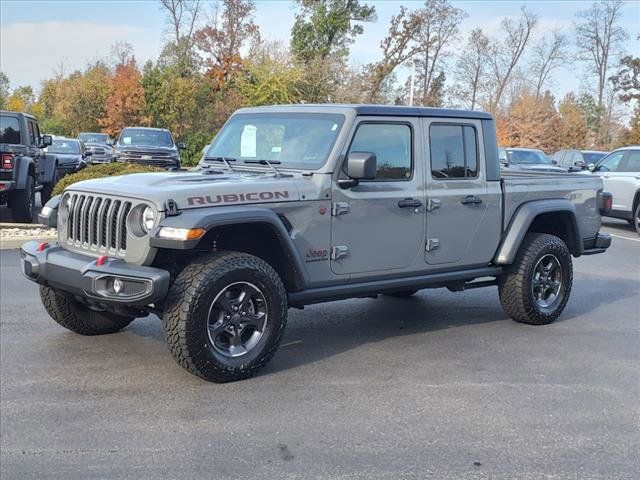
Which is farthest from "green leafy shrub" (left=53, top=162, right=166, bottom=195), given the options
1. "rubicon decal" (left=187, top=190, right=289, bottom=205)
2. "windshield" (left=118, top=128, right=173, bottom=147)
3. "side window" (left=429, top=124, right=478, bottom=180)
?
"windshield" (left=118, top=128, right=173, bottom=147)

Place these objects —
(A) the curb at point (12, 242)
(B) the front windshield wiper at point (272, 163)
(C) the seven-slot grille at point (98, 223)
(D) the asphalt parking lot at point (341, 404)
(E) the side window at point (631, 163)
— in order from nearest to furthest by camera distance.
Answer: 1. (D) the asphalt parking lot at point (341, 404)
2. (C) the seven-slot grille at point (98, 223)
3. (B) the front windshield wiper at point (272, 163)
4. (A) the curb at point (12, 242)
5. (E) the side window at point (631, 163)

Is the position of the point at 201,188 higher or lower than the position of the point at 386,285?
higher

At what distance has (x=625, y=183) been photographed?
15.1m

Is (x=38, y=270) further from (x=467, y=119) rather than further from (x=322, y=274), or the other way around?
(x=467, y=119)

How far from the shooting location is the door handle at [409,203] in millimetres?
5695

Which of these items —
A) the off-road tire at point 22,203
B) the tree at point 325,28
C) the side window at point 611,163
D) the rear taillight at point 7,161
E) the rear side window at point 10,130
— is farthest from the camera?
the tree at point 325,28

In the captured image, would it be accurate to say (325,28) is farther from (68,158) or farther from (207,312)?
(207,312)

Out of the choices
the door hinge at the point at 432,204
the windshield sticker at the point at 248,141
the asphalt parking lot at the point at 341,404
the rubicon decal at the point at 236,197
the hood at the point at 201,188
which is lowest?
the asphalt parking lot at the point at 341,404

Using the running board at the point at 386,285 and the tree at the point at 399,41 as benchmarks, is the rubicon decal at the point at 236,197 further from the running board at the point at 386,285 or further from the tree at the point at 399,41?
the tree at the point at 399,41

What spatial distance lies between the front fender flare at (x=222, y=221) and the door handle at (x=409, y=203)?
3.45 ft

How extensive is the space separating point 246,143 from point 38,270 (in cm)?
196

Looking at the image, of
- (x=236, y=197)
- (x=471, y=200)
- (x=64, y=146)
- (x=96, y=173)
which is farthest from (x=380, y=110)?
(x=64, y=146)

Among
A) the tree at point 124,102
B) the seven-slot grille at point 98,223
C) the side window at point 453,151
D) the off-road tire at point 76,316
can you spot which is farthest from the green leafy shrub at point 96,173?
the tree at point 124,102

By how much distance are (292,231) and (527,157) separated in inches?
698
